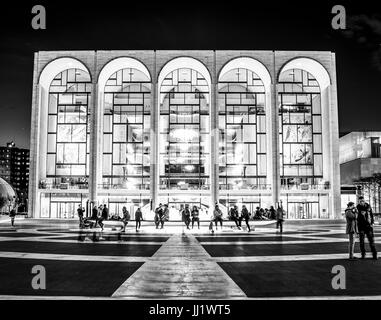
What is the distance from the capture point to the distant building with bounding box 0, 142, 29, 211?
558 ft

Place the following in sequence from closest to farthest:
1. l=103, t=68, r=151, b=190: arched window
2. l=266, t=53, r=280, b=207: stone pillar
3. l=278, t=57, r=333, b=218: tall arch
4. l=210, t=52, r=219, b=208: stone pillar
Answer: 1. l=210, t=52, r=219, b=208: stone pillar
2. l=266, t=53, r=280, b=207: stone pillar
3. l=278, t=57, r=333, b=218: tall arch
4. l=103, t=68, r=151, b=190: arched window

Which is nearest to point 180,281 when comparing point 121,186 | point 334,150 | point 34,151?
point 121,186

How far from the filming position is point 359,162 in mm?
59938

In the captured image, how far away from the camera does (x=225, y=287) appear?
6957mm

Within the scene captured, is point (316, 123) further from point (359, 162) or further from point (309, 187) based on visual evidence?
point (359, 162)

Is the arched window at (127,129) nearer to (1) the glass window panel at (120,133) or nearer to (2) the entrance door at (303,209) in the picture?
(1) the glass window panel at (120,133)

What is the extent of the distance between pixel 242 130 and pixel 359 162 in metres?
21.4

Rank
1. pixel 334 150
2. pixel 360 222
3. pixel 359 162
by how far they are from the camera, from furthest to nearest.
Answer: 1. pixel 359 162
2. pixel 334 150
3. pixel 360 222

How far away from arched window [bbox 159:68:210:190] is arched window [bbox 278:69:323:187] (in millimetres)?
10080

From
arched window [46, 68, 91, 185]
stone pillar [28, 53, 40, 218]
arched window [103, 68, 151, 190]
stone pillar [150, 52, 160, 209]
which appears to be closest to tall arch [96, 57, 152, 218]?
arched window [103, 68, 151, 190]

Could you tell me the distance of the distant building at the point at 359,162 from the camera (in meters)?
58.4

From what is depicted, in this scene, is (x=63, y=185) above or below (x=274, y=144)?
below

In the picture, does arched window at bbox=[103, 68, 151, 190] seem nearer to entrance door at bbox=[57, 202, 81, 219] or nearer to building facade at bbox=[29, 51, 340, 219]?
building facade at bbox=[29, 51, 340, 219]
